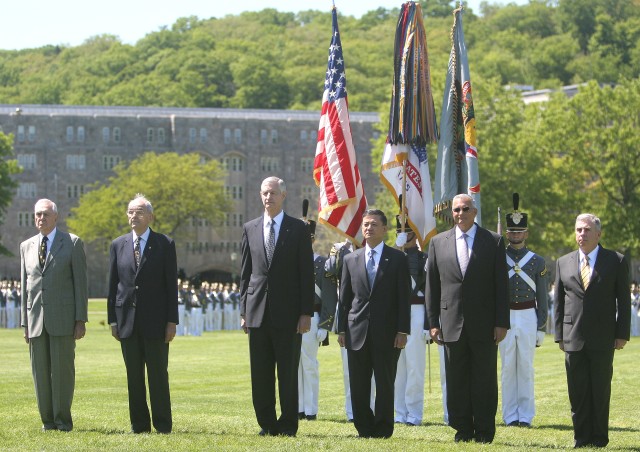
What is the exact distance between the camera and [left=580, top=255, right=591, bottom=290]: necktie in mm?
13164

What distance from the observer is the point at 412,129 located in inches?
730

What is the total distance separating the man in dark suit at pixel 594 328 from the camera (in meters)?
→ 13.0

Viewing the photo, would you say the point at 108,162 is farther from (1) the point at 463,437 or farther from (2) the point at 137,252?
(1) the point at 463,437

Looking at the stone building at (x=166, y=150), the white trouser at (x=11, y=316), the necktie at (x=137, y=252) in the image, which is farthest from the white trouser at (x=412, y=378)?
the stone building at (x=166, y=150)

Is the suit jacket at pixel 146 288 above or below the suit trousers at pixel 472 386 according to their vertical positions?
above

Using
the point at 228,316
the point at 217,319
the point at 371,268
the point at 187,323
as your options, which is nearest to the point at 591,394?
the point at 371,268

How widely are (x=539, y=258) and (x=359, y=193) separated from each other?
2621mm

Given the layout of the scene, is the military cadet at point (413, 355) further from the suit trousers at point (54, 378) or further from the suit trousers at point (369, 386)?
the suit trousers at point (54, 378)

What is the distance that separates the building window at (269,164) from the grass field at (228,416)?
85114 millimetres

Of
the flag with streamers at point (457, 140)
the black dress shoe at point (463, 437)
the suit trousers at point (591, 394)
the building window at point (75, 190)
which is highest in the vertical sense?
the flag with streamers at point (457, 140)

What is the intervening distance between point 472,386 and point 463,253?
126 centimetres

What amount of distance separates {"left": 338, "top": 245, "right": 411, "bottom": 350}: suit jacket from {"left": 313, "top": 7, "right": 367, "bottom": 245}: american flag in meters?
4.03

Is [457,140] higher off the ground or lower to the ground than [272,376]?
higher

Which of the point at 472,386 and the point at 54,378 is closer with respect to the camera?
the point at 472,386
